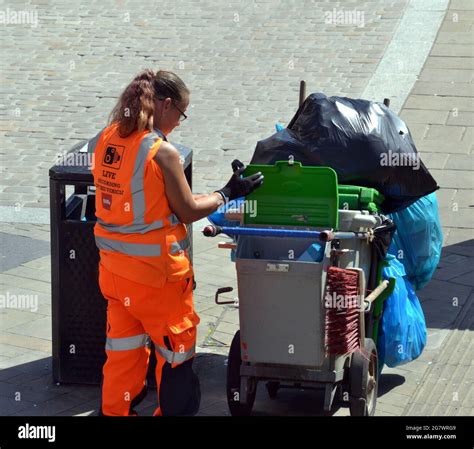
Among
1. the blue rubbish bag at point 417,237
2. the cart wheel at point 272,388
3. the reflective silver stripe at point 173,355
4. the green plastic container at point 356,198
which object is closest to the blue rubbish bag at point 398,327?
the blue rubbish bag at point 417,237

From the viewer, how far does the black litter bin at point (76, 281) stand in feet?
19.7

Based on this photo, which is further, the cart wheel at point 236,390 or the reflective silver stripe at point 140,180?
the cart wheel at point 236,390

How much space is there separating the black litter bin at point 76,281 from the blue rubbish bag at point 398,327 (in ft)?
4.28

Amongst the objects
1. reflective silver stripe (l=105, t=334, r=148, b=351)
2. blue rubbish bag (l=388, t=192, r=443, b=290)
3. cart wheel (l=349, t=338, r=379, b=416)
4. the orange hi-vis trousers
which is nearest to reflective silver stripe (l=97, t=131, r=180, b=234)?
the orange hi-vis trousers

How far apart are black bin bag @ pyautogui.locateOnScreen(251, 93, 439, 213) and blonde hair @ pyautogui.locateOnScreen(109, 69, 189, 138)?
1.02m

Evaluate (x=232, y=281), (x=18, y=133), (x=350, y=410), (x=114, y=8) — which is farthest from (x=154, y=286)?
(x=114, y=8)

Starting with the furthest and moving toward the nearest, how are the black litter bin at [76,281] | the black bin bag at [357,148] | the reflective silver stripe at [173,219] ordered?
the black litter bin at [76,281], the black bin bag at [357,148], the reflective silver stripe at [173,219]

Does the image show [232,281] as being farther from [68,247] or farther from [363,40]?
[363,40]

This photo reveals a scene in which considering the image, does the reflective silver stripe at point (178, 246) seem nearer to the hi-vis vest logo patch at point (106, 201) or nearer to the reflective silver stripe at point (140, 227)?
the reflective silver stripe at point (140, 227)

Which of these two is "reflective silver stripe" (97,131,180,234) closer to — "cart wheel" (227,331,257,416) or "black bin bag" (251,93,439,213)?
"cart wheel" (227,331,257,416)

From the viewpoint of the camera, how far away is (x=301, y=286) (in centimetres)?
519

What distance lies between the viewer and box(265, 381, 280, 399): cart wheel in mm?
5926

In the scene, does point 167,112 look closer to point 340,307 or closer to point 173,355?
point 173,355

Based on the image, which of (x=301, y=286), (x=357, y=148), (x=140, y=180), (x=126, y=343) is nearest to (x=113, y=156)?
(x=140, y=180)
